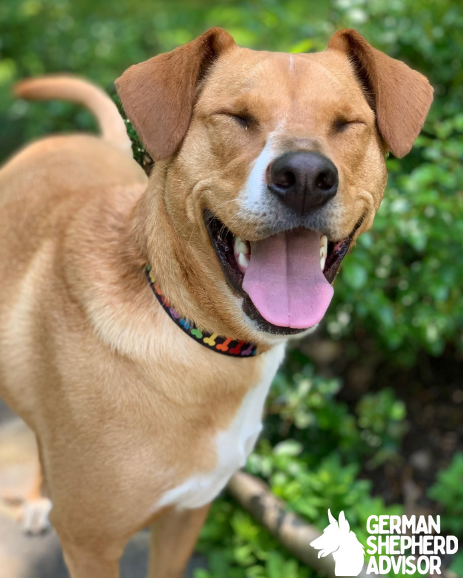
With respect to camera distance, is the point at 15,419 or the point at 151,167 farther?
the point at 15,419

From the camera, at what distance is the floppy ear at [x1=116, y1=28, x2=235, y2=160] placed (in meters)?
2.05

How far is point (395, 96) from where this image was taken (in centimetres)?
214

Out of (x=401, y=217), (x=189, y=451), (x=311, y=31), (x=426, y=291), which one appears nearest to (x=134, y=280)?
(x=189, y=451)

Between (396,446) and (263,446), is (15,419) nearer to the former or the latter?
(263,446)

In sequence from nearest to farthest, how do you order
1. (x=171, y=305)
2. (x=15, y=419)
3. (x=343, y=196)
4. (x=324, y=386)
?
(x=343, y=196), (x=171, y=305), (x=324, y=386), (x=15, y=419)

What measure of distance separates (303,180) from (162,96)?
0.54 m

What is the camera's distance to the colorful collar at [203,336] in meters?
2.18

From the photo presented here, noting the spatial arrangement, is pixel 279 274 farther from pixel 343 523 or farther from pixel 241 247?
pixel 343 523

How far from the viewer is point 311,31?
12.0 ft

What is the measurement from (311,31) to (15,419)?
8.97 feet

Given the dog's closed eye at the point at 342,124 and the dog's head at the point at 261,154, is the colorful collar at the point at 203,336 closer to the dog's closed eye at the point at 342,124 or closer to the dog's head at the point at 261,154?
the dog's head at the point at 261,154
